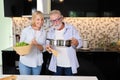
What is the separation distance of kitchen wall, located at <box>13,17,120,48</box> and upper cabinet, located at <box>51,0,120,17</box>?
329mm

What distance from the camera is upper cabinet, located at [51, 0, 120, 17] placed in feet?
11.7

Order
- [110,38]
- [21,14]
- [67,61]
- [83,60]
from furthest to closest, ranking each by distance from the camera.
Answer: [110,38] → [21,14] → [83,60] → [67,61]

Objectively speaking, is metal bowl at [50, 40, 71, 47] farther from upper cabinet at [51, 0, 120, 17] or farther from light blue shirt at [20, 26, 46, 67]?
upper cabinet at [51, 0, 120, 17]

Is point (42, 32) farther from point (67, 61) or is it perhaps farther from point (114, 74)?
point (114, 74)

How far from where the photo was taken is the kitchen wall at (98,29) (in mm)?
3902

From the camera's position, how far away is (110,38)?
154 inches

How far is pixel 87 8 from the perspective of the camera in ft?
11.8

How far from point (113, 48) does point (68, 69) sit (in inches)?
49.0

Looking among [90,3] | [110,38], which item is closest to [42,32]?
[90,3]

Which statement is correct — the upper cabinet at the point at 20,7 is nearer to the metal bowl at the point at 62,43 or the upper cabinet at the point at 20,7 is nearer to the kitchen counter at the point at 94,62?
the kitchen counter at the point at 94,62

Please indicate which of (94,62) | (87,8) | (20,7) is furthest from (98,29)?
(20,7)

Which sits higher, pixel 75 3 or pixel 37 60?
pixel 75 3

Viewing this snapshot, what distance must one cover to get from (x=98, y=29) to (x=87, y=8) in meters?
0.50

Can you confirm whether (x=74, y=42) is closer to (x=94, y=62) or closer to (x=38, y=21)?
(x=38, y=21)
